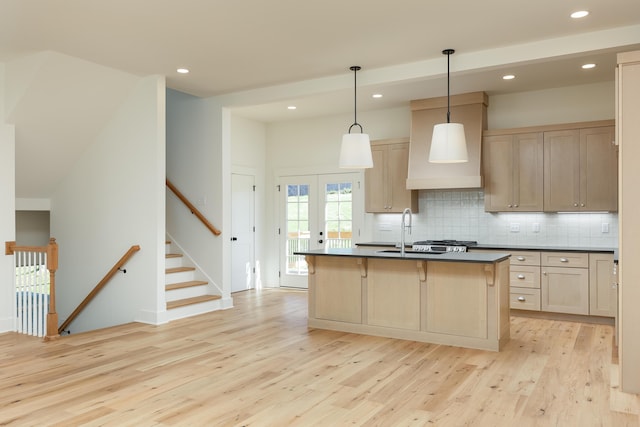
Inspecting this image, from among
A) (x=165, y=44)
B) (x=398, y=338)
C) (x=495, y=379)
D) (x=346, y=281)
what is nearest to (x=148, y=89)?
(x=165, y=44)

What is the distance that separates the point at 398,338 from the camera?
16.7 ft

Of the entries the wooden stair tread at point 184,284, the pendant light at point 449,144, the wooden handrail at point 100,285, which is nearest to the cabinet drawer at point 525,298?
the pendant light at point 449,144

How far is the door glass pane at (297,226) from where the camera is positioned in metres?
8.62

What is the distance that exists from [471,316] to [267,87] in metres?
3.68

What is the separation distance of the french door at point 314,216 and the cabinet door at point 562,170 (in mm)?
2817

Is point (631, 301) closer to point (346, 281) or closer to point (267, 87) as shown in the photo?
point (346, 281)

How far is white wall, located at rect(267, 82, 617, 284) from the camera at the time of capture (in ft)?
20.9

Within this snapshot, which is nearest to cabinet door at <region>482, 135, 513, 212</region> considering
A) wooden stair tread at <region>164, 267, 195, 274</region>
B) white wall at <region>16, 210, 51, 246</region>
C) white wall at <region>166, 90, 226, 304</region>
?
white wall at <region>166, 90, 226, 304</region>

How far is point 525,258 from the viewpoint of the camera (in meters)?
6.16

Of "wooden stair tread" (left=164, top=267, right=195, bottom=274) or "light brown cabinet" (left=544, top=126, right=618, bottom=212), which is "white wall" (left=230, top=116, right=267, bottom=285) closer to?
"wooden stair tread" (left=164, top=267, right=195, bottom=274)

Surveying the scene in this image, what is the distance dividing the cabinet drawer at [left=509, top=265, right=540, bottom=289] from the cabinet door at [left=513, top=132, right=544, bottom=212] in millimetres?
769

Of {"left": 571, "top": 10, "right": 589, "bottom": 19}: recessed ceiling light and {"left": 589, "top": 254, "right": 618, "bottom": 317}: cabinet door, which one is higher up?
{"left": 571, "top": 10, "right": 589, "bottom": 19}: recessed ceiling light

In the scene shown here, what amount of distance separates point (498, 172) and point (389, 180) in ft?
4.98

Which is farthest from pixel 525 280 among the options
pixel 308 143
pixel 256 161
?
pixel 256 161
